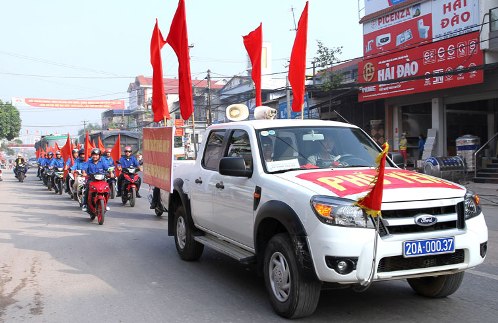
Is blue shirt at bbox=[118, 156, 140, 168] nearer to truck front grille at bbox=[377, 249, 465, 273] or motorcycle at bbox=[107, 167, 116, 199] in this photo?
motorcycle at bbox=[107, 167, 116, 199]

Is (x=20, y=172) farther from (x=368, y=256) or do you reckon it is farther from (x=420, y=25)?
(x=368, y=256)

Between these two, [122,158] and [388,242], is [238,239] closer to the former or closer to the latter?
[388,242]

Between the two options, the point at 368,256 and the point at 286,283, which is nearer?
the point at 368,256

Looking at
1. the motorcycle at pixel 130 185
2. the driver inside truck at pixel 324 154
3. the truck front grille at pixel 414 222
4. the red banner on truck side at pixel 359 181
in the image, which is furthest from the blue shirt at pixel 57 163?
the truck front grille at pixel 414 222

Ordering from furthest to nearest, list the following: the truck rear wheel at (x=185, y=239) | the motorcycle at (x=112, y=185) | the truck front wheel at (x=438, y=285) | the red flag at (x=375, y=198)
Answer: the motorcycle at (x=112, y=185)
the truck rear wheel at (x=185, y=239)
the truck front wheel at (x=438, y=285)
the red flag at (x=375, y=198)

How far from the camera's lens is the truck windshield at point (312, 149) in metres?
4.80

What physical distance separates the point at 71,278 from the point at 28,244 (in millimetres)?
2795

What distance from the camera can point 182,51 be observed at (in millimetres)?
9961

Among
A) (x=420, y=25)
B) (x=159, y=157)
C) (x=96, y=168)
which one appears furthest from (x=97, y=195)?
(x=420, y=25)

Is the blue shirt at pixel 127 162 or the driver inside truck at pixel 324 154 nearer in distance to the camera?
the driver inside truck at pixel 324 154

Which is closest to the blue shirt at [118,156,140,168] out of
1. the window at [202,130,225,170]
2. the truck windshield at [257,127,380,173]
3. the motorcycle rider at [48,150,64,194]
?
the motorcycle rider at [48,150,64,194]

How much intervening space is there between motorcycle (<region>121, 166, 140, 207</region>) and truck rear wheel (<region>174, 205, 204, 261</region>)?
21.6 feet

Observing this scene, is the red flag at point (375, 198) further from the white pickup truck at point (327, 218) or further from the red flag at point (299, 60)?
the red flag at point (299, 60)

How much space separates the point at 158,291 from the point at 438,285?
2.81 meters
